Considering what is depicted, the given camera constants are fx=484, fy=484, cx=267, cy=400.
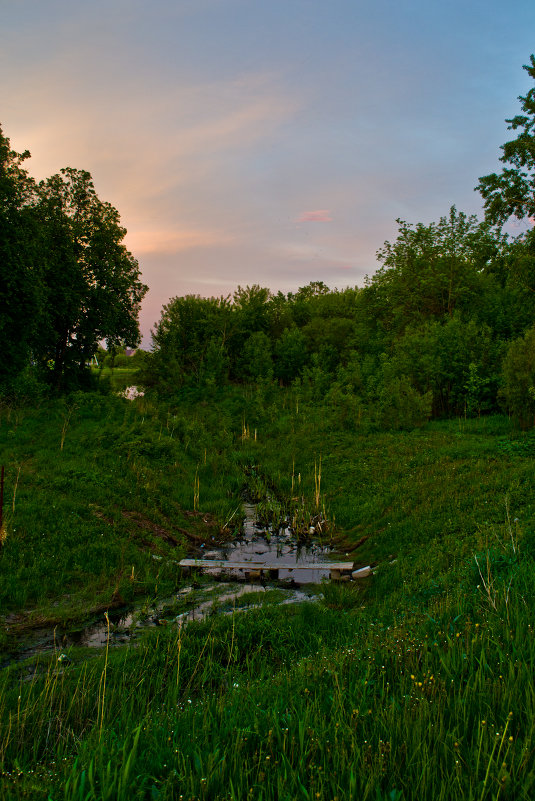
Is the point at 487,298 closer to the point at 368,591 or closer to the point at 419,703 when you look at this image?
the point at 368,591

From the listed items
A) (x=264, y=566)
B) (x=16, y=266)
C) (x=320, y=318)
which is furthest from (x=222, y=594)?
(x=320, y=318)

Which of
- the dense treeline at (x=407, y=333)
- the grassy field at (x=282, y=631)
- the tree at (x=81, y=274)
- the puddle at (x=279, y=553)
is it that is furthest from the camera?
the tree at (x=81, y=274)

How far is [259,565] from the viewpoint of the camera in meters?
10.2

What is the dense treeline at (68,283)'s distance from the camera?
24812 millimetres

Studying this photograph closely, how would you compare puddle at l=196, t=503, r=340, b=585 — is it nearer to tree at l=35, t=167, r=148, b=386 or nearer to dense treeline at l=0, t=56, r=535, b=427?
dense treeline at l=0, t=56, r=535, b=427

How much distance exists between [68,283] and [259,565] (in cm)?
2809

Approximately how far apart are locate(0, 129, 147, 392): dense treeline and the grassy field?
9131mm

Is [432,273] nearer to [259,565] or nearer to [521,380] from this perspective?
[521,380]

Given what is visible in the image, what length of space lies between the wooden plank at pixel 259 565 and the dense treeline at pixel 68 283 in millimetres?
18605

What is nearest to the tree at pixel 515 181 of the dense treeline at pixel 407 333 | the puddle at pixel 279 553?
the dense treeline at pixel 407 333

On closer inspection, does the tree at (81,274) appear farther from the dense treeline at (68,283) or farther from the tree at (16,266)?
the tree at (16,266)

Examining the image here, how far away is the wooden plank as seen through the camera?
9984 mm

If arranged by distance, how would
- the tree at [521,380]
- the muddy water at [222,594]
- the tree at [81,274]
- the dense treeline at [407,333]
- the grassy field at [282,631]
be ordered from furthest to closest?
1. the tree at [81,274]
2. the dense treeline at [407,333]
3. the tree at [521,380]
4. the muddy water at [222,594]
5. the grassy field at [282,631]

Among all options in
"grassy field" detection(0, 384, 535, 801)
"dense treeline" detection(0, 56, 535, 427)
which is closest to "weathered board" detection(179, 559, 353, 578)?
"grassy field" detection(0, 384, 535, 801)
